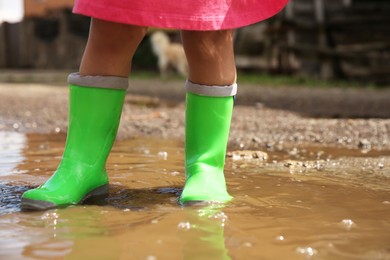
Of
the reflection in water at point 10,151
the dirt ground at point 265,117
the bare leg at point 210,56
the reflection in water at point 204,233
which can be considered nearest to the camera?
the reflection in water at point 204,233

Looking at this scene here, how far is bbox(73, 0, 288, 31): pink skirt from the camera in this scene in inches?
62.6

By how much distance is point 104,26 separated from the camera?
5.37 ft

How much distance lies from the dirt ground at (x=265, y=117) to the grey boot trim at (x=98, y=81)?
114cm

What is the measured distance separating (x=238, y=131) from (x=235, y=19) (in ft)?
5.57

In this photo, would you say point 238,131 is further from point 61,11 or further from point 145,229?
point 61,11

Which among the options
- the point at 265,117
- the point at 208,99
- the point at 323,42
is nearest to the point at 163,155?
the point at 208,99

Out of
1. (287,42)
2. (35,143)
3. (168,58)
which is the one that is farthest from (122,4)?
(168,58)

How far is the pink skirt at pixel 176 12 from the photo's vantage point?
62.6 inches

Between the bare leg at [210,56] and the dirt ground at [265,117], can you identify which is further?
the dirt ground at [265,117]

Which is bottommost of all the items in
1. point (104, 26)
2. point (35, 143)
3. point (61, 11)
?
point (35, 143)

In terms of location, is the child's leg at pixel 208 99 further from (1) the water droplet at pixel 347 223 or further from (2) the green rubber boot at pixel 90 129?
(1) the water droplet at pixel 347 223

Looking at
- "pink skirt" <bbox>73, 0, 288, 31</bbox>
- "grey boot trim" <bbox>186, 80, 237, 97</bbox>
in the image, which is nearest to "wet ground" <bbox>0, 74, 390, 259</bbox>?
"grey boot trim" <bbox>186, 80, 237, 97</bbox>

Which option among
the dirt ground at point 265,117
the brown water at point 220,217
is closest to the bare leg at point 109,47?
the brown water at point 220,217

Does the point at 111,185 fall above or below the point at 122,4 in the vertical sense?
below
